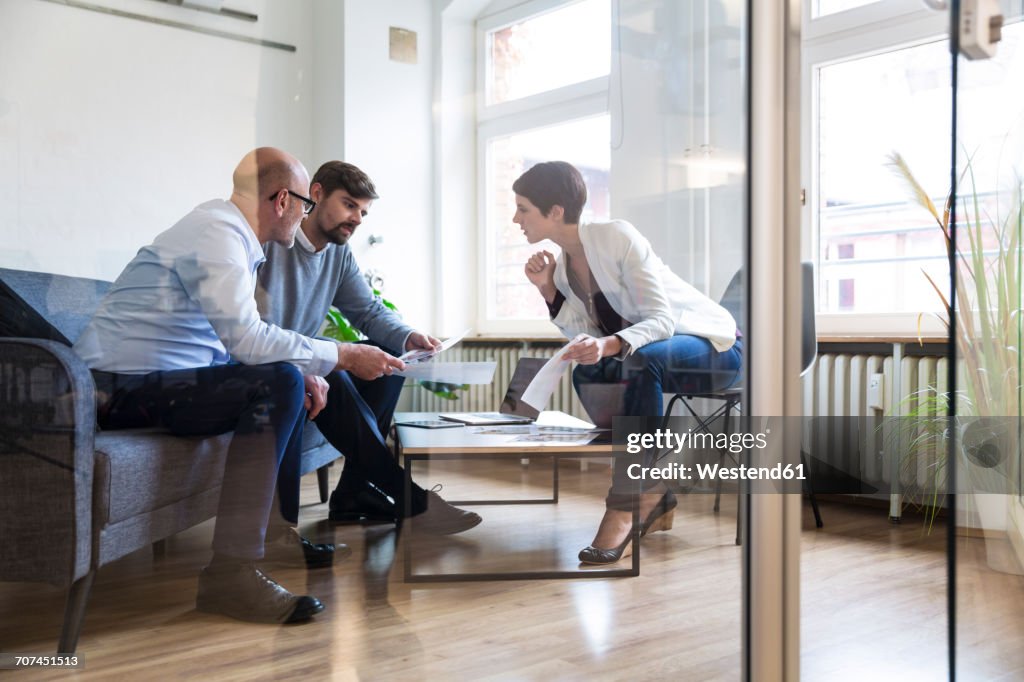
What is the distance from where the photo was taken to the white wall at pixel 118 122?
132 cm

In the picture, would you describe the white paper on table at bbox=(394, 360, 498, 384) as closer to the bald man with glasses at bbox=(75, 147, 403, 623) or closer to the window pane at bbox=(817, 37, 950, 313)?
the bald man with glasses at bbox=(75, 147, 403, 623)

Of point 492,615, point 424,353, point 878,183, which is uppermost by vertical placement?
point 878,183

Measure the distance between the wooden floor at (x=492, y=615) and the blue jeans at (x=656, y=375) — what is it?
91 millimetres

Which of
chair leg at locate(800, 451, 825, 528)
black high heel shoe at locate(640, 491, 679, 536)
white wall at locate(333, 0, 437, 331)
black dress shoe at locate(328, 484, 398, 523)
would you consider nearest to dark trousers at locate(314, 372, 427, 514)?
black dress shoe at locate(328, 484, 398, 523)

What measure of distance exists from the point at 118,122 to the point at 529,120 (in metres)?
0.66

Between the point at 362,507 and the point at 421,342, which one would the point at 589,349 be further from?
the point at 362,507

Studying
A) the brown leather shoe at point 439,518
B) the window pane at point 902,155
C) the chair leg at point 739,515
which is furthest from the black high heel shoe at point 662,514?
the window pane at point 902,155

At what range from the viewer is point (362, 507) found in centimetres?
146

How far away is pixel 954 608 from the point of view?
154 centimetres

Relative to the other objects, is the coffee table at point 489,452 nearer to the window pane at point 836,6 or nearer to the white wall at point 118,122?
the white wall at point 118,122

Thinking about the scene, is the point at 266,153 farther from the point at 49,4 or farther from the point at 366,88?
the point at 49,4

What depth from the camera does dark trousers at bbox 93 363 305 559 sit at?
1.33 m

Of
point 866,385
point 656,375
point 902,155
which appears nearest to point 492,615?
point 656,375

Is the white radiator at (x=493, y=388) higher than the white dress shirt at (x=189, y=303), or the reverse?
the white dress shirt at (x=189, y=303)
